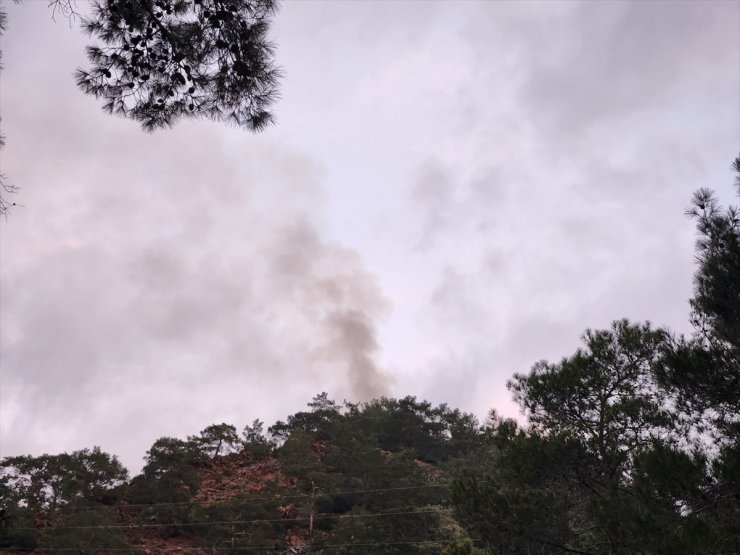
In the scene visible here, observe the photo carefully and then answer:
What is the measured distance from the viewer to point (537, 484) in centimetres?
1036

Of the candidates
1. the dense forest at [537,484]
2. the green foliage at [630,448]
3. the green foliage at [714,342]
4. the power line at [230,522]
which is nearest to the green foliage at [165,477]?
the dense forest at [537,484]

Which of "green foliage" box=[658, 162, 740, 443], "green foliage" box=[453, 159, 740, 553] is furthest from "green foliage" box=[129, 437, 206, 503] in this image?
"green foliage" box=[658, 162, 740, 443]

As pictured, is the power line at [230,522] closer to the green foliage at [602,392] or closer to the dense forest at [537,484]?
the dense forest at [537,484]

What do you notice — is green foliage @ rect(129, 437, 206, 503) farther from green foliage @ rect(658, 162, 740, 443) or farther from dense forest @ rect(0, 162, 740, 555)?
green foliage @ rect(658, 162, 740, 443)

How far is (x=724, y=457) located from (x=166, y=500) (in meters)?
A: 29.2

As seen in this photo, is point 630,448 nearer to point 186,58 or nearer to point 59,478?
point 186,58

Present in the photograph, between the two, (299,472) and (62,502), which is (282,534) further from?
(62,502)

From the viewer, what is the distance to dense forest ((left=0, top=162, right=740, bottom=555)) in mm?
6762

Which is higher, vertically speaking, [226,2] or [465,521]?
[226,2]

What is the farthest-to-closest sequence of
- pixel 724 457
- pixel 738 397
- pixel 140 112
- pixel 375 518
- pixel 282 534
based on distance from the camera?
pixel 282 534
pixel 375 518
pixel 738 397
pixel 724 457
pixel 140 112

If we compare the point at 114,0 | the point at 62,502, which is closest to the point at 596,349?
the point at 114,0

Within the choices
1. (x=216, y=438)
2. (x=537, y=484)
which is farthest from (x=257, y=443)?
(x=537, y=484)

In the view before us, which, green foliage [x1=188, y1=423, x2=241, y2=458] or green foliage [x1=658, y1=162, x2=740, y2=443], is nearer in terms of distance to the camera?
green foliage [x1=658, y1=162, x2=740, y2=443]

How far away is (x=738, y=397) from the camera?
7234 millimetres
